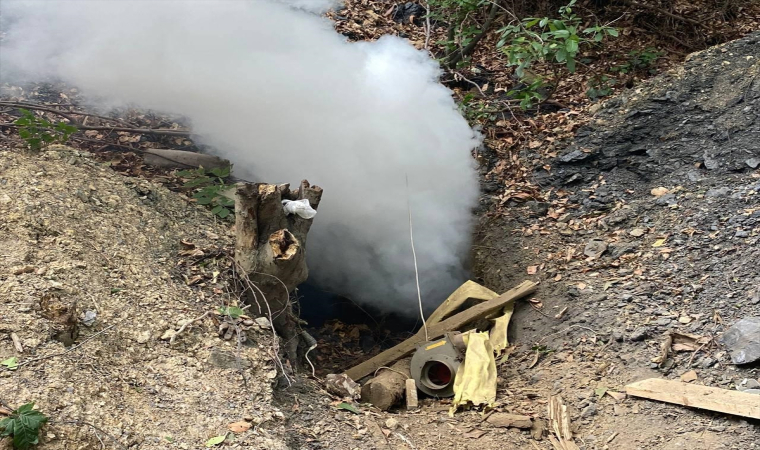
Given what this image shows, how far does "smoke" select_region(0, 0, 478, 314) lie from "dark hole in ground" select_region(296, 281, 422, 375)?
135mm

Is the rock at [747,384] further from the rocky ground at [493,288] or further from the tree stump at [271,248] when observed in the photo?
the tree stump at [271,248]

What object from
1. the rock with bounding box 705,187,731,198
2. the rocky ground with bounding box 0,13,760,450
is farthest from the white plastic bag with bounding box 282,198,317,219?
the rock with bounding box 705,187,731,198

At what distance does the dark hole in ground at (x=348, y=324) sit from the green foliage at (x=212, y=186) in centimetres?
136

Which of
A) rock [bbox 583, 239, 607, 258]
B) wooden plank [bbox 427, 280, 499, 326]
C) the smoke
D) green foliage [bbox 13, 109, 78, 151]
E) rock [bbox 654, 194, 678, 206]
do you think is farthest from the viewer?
the smoke

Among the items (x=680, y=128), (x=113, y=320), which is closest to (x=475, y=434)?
(x=113, y=320)

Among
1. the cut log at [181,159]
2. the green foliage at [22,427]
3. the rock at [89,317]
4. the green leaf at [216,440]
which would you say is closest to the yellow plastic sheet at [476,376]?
the green leaf at [216,440]

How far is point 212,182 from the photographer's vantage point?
4.85 m

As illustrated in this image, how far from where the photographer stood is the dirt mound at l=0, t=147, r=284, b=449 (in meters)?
2.59

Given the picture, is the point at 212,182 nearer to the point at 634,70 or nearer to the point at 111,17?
the point at 111,17

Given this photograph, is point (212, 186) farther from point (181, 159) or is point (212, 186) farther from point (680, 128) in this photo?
point (680, 128)

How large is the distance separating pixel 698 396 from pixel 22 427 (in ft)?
10.0

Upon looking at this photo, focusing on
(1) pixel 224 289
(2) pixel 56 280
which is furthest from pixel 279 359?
(2) pixel 56 280

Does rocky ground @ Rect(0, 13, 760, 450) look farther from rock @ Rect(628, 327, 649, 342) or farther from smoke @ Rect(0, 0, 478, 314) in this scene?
smoke @ Rect(0, 0, 478, 314)

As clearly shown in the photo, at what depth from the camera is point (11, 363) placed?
2.59 meters
